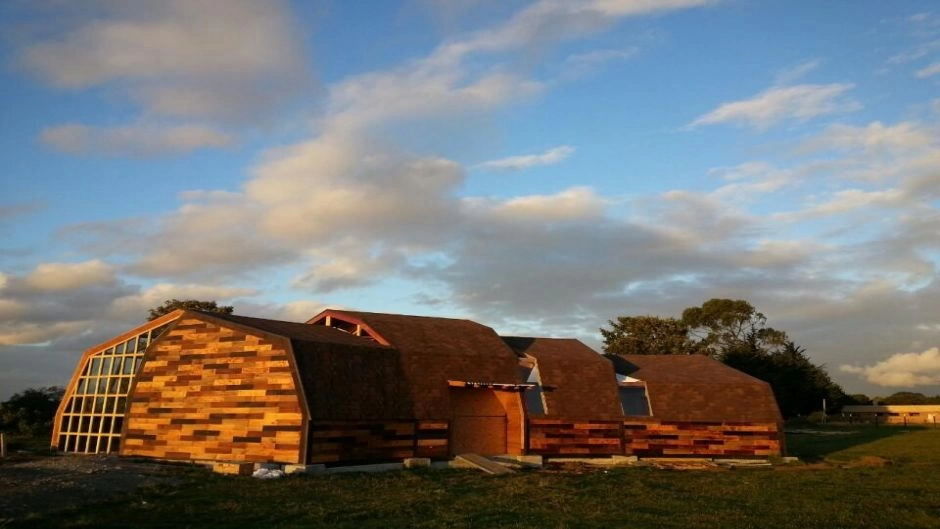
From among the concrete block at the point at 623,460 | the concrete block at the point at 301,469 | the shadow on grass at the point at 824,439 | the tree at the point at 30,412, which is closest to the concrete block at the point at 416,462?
the concrete block at the point at 301,469

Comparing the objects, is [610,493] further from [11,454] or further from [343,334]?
[11,454]

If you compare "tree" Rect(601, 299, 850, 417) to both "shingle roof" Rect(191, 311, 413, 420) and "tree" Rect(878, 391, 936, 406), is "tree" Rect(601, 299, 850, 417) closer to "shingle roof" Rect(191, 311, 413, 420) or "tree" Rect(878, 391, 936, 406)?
"tree" Rect(878, 391, 936, 406)

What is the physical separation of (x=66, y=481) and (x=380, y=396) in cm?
975

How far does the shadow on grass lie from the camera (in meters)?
34.8

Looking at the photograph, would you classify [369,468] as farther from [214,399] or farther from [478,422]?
[478,422]

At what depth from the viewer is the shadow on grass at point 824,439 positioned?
34.8m

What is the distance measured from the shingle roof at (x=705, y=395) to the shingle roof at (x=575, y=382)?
1782mm

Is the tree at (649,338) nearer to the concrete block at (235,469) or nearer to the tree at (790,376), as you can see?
the tree at (790,376)

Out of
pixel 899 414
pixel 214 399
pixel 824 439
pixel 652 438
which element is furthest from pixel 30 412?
pixel 899 414

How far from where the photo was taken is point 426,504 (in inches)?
647

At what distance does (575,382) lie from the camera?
99.4 feet

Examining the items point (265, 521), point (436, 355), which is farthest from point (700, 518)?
point (436, 355)

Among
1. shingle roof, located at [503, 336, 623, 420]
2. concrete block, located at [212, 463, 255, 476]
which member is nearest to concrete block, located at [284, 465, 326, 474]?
concrete block, located at [212, 463, 255, 476]

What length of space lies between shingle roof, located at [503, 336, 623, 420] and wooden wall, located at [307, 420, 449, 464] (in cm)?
506
